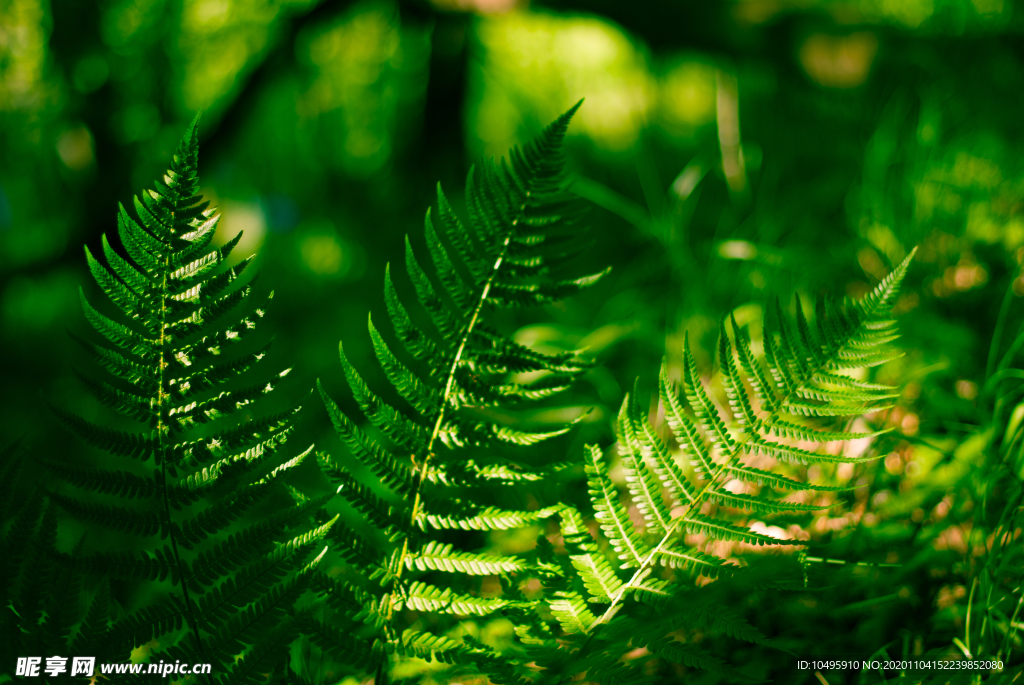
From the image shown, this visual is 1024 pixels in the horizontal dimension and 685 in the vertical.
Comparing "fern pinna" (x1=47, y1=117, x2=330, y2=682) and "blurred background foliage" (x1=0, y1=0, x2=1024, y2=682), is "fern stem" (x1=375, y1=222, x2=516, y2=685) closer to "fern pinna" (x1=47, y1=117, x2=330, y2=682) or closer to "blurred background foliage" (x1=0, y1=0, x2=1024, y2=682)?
"fern pinna" (x1=47, y1=117, x2=330, y2=682)

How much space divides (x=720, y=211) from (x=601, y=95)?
4.32ft

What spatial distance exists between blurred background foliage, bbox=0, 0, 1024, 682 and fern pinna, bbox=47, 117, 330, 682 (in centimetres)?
81

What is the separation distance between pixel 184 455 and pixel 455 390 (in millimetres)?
389

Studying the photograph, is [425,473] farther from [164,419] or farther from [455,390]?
[164,419]

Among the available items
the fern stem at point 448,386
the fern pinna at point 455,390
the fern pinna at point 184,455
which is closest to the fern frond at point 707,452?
the fern pinna at point 455,390

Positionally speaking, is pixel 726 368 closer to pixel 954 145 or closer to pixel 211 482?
pixel 211 482

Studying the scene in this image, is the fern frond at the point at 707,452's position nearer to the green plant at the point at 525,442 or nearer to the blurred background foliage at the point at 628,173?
Answer: the green plant at the point at 525,442

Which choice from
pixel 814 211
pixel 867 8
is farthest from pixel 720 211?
pixel 867 8

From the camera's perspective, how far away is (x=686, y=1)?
258 centimetres

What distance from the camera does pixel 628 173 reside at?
3104mm

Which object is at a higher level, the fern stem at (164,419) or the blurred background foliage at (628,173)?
the blurred background foliage at (628,173)

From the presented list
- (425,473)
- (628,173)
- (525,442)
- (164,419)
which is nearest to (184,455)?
(164,419)

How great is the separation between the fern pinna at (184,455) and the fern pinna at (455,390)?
10 cm

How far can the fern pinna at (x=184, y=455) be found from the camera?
2.40ft
